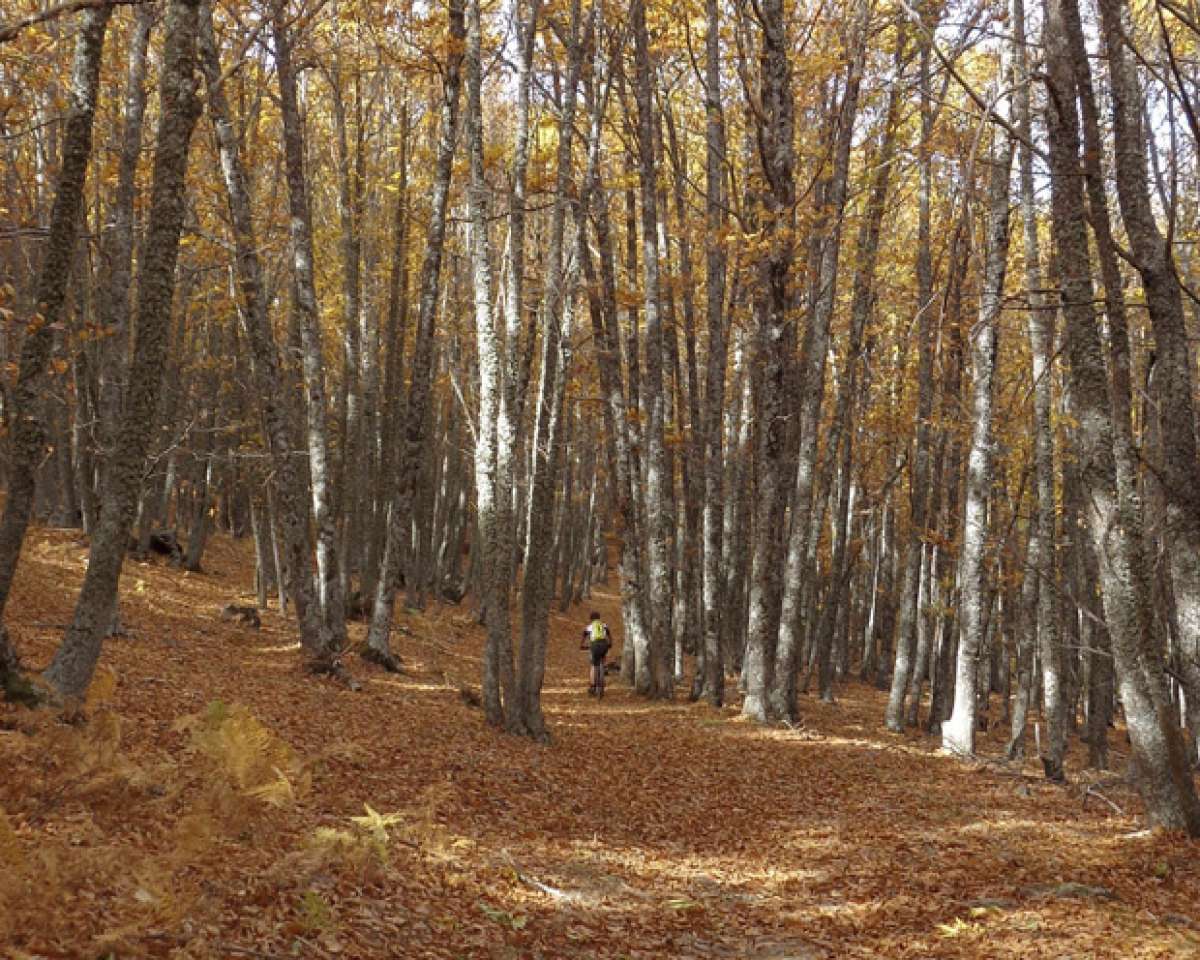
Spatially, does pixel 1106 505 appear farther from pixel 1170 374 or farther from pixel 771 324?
pixel 771 324

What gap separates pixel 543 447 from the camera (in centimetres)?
1230

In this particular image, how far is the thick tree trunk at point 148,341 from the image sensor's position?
6930 mm

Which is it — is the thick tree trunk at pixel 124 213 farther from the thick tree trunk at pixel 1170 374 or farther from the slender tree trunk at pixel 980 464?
the slender tree trunk at pixel 980 464

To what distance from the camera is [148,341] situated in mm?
6965

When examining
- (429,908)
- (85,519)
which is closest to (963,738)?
(429,908)

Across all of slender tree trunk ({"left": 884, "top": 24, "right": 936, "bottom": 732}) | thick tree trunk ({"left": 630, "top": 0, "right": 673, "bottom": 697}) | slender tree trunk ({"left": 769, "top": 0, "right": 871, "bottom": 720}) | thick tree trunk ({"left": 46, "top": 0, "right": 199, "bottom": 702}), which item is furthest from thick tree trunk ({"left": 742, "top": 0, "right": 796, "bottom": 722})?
thick tree trunk ({"left": 46, "top": 0, "right": 199, "bottom": 702})

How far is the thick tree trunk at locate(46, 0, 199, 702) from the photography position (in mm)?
6930

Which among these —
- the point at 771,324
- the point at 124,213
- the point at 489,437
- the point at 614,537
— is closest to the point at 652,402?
the point at 771,324

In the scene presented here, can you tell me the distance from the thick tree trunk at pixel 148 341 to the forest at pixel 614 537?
3 cm

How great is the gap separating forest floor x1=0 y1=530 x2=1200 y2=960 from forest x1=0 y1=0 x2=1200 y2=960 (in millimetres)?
44

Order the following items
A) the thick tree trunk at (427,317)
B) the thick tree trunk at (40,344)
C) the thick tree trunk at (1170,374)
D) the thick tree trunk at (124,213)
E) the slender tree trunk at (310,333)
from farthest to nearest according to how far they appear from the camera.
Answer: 1. the thick tree trunk at (427,317)
2. the slender tree trunk at (310,333)
3. the thick tree trunk at (124,213)
4. the thick tree trunk at (1170,374)
5. the thick tree trunk at (40,344)

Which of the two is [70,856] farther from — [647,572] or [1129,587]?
[647,572]

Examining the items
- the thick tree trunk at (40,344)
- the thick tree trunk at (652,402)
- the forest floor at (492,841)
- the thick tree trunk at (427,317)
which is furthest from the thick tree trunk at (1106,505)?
the thick tree trunk at (427,317)

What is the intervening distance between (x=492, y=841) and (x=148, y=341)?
4.58 metres
